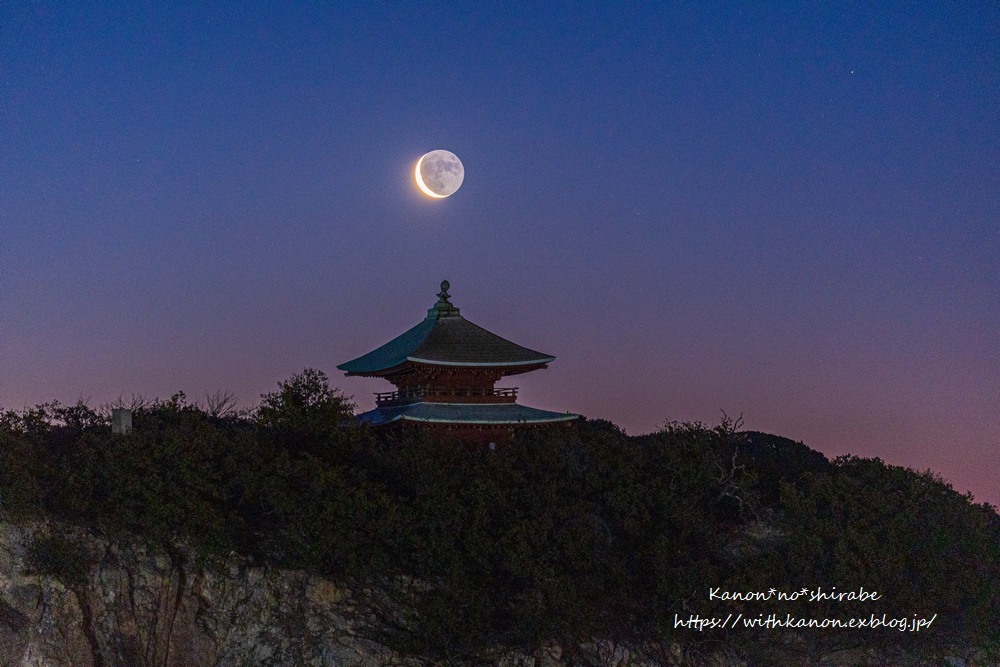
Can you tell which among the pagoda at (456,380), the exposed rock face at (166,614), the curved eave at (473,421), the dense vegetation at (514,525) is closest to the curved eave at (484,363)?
the pagoda at (456,380)

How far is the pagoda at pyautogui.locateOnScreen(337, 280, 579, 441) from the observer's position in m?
44.6

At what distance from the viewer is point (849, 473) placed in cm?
4572

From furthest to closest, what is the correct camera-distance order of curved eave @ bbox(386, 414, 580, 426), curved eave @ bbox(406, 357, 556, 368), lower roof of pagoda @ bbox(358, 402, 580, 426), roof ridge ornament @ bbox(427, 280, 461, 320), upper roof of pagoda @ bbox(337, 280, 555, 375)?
roof ridge ornament @ bbox(427, 280, 461, 320)
upper roof of pagoda @ bbox(337, 280, 555, 375)
curved eave @ bbox(406, 357, 556, 368)
lower roof of pagoda @ bbox(358, 402, 580, 426)
curved eave @ bbox(386, 414, 580, 426)

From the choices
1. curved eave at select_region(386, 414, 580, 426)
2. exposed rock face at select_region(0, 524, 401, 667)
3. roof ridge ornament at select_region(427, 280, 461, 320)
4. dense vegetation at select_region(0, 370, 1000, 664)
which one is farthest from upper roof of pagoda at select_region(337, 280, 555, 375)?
exposed rock face at select_region(0, 524, 401, 667)

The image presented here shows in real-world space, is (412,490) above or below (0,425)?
below

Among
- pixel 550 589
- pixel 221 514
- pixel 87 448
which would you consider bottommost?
pixel 550 589

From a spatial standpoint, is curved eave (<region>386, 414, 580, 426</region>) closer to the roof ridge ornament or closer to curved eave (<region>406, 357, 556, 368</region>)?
curved eave (<region>406, 357, 556, 368</region>)

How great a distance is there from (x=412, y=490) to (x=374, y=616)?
558cm

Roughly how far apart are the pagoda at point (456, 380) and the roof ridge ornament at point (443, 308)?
0.50 metres

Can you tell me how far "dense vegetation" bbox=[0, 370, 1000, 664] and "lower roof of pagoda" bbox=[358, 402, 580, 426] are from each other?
140 centimetres

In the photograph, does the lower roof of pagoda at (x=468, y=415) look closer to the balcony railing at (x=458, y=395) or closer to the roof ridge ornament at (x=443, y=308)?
the balcony railing at (x=458, y=395)

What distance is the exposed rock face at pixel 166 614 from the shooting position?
1293 inches

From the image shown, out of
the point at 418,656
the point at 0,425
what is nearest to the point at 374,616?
the point at 418,656

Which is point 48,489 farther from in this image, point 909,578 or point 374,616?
point 909,578
